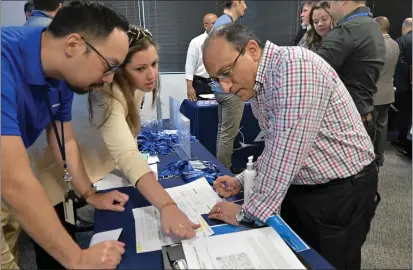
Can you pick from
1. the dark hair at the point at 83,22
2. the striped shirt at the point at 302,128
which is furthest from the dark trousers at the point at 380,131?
the dark hair at the point at 83,22

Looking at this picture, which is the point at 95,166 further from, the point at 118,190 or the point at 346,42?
the point at 346,42

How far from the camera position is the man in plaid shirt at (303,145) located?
34.6 inches

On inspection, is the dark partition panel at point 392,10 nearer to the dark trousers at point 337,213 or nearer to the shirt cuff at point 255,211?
the dark trousers at point 337,213

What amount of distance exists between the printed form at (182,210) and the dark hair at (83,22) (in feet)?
1.90

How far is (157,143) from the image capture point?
1.84 m

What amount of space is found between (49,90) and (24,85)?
104mm

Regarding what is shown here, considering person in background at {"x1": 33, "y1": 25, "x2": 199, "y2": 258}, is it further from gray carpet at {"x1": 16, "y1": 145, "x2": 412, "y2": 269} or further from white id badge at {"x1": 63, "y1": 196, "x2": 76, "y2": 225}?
gray carpet at {"x1": 16, "y1": 145, "x2": 412, "y2": 269}

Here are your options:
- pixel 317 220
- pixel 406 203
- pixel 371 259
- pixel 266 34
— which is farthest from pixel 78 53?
pixel 266 34

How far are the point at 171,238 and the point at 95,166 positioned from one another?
62 cm

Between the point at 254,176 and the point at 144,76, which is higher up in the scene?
the point at 144,76

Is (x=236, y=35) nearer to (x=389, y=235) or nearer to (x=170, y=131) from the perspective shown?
(x=170, y=131)

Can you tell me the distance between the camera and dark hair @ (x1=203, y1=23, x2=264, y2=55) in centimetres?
96

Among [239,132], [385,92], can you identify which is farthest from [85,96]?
[385,92]

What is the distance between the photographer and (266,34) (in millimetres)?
5398
